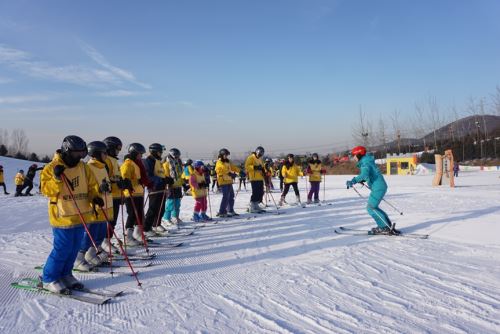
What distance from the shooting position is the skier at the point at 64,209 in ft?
12.4

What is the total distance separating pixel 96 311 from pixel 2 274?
2.10 metres

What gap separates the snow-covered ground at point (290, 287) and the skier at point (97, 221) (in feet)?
1.23

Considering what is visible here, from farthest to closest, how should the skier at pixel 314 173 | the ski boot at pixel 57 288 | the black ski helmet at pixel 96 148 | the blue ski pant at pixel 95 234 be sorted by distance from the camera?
1. the skier at pixel 314 173
2. the black ski helmet at pixel 96 148
3. the blue ski pant at pixel 95 234
4. the ski boot at pixel 57 288

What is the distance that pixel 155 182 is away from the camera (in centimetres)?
711

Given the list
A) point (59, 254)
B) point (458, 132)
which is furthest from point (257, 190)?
point (458, 132)

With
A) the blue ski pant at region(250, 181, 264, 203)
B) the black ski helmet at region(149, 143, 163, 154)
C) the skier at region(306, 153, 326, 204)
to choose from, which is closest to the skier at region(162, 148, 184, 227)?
the black ski helmet at region(149, 143, 163, 154)

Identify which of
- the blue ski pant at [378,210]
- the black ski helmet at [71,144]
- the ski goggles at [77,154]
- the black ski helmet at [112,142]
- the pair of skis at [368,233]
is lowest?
the pair of skis at [368,233]

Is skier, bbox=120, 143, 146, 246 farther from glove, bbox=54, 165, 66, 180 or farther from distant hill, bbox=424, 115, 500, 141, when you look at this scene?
distant hill, bbox=424, 115, 500, 141

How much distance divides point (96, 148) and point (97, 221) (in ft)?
3.58

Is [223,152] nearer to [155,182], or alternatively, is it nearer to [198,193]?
[198,193]

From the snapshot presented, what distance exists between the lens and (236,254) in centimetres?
542

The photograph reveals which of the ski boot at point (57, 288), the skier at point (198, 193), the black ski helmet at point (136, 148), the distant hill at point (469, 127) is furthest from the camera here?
the distant hill at point (469, 127)

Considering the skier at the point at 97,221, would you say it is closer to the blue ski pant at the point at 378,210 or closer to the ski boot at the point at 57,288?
the ski boot at the point at 57,288

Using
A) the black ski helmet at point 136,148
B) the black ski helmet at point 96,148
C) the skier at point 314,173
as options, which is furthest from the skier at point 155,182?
the skier at point 314,173
